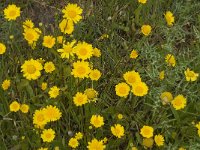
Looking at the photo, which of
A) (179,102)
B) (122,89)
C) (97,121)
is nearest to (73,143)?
(97,121)

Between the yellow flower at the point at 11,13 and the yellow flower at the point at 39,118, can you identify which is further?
the yellow flower at the point at 11,13

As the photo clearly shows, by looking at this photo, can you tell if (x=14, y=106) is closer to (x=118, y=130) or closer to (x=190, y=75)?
(x=118, y=130)

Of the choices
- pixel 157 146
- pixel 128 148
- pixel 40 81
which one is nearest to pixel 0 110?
pixel 40 81

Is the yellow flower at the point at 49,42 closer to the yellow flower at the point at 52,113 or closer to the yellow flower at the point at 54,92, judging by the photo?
the yellow flower at the point at 54,92

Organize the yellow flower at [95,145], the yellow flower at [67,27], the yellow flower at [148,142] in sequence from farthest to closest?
the yellow flower at [67,27]
the yellow flower at [148,142]
the yellow flower at [95,145]

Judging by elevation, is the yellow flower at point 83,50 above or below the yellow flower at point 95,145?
above

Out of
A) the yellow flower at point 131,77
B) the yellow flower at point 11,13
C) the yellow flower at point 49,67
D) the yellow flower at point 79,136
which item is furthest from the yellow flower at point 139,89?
the yellow flower at point 11,13

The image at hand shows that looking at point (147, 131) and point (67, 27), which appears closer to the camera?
point (147, 131)

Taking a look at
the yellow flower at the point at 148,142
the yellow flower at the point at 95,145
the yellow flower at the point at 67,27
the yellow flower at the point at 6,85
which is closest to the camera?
the yellow flower at the point at 95,145
